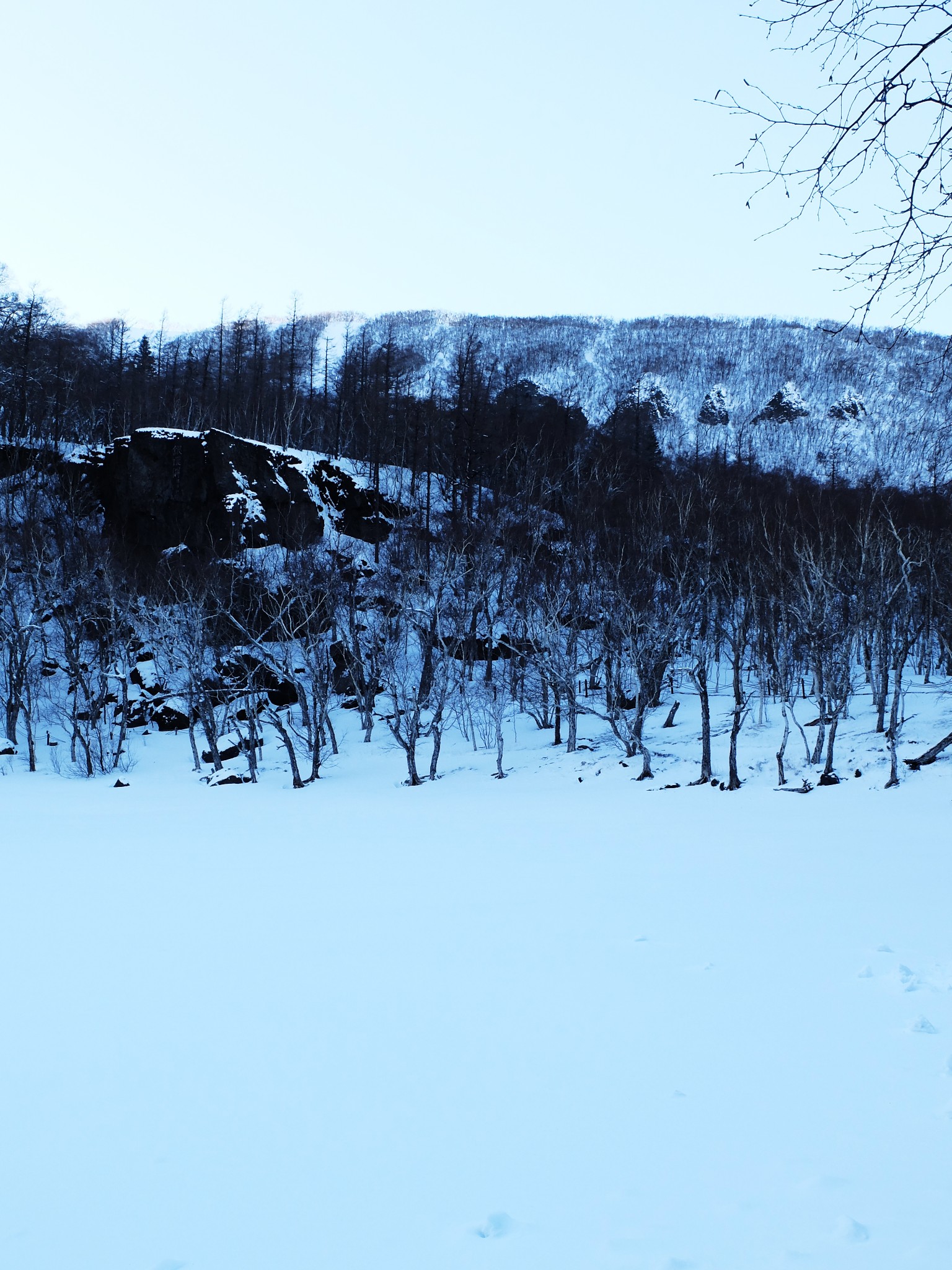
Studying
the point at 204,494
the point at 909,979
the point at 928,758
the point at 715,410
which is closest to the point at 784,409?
the point at 715,410

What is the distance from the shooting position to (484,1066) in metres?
4.98

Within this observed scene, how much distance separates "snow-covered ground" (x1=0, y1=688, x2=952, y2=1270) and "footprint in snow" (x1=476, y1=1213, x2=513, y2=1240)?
14 millimetres

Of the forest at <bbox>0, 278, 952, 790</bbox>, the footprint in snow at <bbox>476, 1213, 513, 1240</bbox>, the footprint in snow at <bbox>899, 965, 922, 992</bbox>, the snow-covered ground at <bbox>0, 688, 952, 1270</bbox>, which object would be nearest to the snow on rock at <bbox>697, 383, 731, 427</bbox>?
the forest at <bbox>0, 278, 952, 790</bbox>

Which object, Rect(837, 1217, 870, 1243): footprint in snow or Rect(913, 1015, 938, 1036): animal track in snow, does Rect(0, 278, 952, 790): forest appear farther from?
Rect(837, 1217, 870, 1243): footprint in snow

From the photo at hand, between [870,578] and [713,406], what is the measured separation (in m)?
73.2

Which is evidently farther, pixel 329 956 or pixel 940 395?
pixel 329 956

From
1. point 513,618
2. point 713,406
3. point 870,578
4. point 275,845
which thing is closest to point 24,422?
point 513,618

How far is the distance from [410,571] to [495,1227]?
35424mm

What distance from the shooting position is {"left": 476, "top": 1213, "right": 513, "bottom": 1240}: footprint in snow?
3.32m

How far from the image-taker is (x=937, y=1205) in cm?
328

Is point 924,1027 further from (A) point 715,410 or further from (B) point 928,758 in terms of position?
(A) point 715,410

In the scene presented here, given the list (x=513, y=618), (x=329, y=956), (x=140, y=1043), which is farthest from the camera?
(x=513, y=618)

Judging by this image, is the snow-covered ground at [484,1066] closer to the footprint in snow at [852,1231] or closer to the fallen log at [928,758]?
the footprint in snow at [852,1231]

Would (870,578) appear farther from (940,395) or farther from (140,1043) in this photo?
(140,1043)
